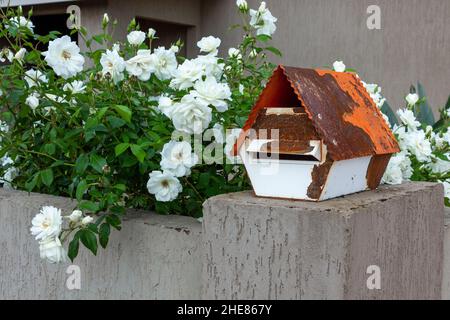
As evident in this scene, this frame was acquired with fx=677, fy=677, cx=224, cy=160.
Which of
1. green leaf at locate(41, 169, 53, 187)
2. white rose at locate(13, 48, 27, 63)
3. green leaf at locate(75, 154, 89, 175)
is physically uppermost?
white rose at locate(13, 48, 27, 63)

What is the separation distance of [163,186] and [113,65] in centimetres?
→ 43

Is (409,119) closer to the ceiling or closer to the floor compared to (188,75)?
closer to the floor

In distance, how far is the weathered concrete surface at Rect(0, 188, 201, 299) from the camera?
6.21ft

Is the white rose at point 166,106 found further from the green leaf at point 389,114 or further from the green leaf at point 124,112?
the green leaf at point 389,114

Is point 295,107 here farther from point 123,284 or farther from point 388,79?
point 388,79

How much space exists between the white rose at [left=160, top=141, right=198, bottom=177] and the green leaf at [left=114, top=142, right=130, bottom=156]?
0.38 feet

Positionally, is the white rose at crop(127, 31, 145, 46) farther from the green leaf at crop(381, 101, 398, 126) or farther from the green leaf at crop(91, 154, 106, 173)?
Result: the green leaf at crop(381, 101, 398, 126)

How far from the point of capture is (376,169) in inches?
73.0

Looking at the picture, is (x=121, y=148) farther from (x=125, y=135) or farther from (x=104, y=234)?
(x=104, y=234)

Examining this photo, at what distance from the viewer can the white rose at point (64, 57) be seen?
205cm

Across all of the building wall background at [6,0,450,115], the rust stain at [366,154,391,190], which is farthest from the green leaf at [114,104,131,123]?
the building wall background at [6,0,450,115]

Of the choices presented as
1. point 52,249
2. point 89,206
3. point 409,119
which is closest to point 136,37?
point 89,206

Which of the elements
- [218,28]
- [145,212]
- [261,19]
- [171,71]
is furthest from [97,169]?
[218,28]

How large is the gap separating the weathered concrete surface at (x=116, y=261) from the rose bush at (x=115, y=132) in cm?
8
